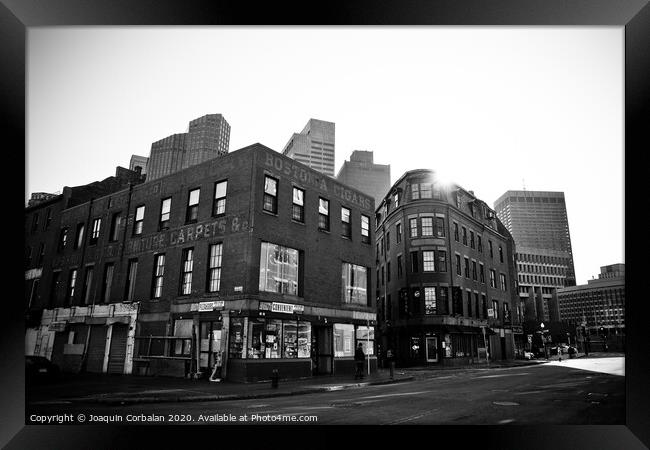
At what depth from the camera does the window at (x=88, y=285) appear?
23.2 meters

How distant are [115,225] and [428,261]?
1003 inches

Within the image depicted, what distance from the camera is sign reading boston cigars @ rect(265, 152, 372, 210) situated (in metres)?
19.9

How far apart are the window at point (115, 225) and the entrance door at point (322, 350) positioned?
42.2 ft

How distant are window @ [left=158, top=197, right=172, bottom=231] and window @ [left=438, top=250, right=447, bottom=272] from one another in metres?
24.2

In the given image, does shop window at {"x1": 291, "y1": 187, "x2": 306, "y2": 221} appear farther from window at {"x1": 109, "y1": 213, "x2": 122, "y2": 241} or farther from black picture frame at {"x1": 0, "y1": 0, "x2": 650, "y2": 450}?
black picture frame at {"x1": 0, "y1": 0, "x2": 650, "y2": 450}

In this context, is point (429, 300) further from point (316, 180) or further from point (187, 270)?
point (187, 270)

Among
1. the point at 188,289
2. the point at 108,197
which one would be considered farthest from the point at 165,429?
the point at 108,197

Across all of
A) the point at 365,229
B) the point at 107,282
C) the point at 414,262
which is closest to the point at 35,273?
the point at 107,282

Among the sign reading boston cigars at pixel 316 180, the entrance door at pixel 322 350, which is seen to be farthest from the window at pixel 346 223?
the entrance door at pixel 322 350

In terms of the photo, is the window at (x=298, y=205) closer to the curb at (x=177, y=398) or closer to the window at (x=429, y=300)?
the curb at (x=177, y=398)

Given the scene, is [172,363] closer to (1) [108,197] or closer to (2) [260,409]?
(2) [260,409]

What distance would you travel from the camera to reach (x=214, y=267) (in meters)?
18.8

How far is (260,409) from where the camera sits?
1005 cm

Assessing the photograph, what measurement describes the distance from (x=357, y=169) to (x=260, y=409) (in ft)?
266
